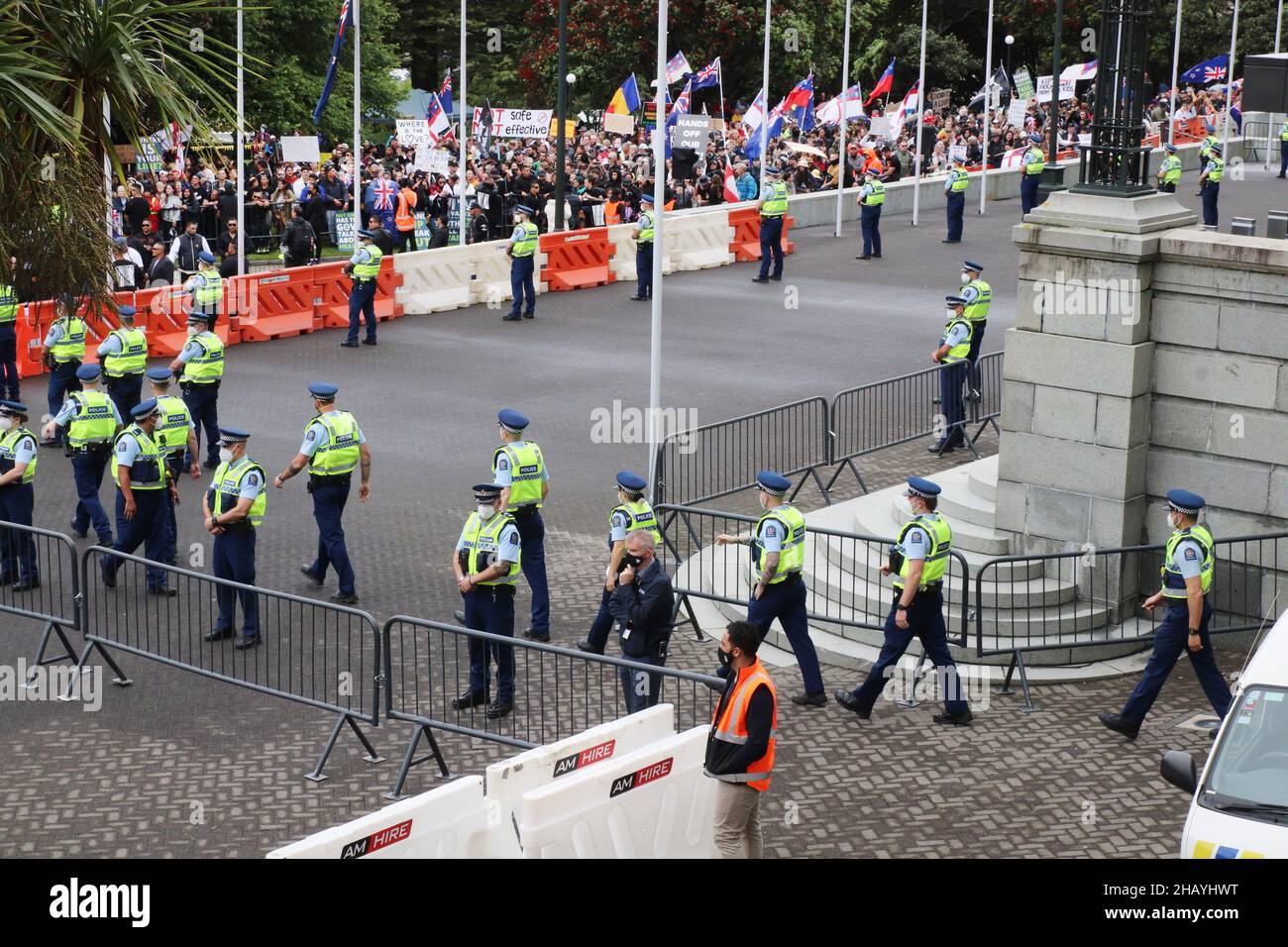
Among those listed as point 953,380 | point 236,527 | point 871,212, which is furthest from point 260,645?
point 871,212

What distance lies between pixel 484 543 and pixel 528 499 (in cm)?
188

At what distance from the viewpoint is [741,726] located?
969cm

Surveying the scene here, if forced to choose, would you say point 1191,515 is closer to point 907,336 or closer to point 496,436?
point 496,436

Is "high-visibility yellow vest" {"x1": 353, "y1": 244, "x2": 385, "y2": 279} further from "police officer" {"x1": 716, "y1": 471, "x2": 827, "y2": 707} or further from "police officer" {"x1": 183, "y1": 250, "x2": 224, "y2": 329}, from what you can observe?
"police officer" {"x1": 716, "y1": 471, "x2": 827, "y2": 707}

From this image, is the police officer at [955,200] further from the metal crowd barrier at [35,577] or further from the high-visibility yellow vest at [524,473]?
the metal crowd barrier at [35,577]

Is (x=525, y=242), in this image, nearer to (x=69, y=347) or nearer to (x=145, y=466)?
(x=69, y=347)

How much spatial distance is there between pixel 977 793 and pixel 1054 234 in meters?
5.22

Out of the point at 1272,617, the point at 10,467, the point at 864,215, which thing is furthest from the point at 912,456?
the point at 864,215

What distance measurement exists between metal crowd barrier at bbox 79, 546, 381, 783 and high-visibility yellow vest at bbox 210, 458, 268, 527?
0.63 meters

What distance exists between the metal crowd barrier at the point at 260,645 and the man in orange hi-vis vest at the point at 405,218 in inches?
731

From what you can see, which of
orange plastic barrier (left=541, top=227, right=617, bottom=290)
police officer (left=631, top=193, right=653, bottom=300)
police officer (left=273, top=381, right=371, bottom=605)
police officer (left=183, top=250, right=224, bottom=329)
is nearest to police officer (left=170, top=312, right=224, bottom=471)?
police officer (left=183, top=250, right=224, bottom=329)

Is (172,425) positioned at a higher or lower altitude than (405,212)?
lower
